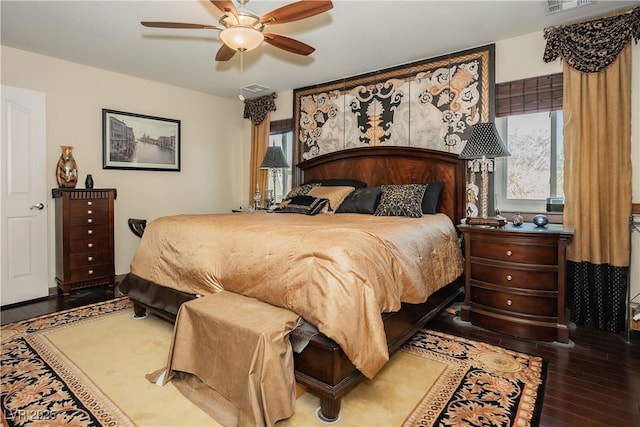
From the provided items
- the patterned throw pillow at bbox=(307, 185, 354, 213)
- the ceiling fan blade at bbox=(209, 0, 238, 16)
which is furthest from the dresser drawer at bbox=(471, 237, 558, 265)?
the ceiling fan blade at bbox=(209, 0, 238, 16)

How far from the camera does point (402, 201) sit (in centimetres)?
331

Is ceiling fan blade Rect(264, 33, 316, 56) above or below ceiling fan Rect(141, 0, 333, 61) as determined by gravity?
above

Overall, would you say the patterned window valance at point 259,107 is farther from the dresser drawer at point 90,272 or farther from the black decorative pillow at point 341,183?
the dresser drawer at point 90,272

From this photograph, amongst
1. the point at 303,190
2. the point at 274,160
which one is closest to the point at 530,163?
the point at 303,190

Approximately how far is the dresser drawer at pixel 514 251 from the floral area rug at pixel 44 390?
262 centimetres

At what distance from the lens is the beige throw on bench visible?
157 centimetres

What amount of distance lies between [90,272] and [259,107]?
3.16 metres

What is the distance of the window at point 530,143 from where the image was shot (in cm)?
319

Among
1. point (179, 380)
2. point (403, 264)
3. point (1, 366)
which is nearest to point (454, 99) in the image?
point (403, 264)

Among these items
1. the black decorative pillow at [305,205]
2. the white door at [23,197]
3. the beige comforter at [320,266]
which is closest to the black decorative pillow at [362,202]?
the black decorative pillow at [305,205]

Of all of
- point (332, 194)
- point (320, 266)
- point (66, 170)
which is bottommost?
A: point (320, 266)

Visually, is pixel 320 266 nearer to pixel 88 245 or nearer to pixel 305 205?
pixel 305 205

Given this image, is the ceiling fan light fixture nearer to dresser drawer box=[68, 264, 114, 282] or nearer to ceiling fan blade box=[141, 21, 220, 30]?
ceiling fan blade box=[141, 21, 220, 30]

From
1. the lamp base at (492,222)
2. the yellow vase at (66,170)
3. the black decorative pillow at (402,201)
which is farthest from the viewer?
the yellow vase at (66,170)
